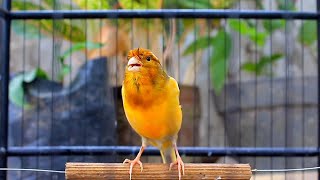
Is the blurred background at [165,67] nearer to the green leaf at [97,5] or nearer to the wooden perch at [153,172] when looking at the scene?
the green leaf at [97,5]

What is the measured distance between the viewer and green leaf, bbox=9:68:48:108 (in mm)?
3104

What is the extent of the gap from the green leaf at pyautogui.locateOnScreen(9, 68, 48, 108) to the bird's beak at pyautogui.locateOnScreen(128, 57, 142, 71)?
1715 millimetres

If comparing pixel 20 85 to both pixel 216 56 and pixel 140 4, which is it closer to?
pixel 140 4

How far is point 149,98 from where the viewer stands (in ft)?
4.81

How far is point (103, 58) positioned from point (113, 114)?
0.32 metres

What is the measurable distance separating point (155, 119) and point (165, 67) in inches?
60.5

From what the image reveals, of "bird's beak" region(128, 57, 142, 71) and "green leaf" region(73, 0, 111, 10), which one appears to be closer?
"bird's beak" region(128, 57, 142, 71)

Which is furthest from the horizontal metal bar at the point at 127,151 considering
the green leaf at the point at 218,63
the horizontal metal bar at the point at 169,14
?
the green leaf at the point at 218,63

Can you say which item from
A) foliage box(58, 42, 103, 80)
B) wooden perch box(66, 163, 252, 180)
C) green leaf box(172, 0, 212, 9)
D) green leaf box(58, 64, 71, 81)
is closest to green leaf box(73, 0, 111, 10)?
foliage box(58, 42, 103, 80)

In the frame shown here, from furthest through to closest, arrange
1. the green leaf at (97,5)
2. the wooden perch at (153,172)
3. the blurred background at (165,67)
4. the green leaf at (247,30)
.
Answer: the green leaf at (247,30)
the green leaf at (97,5)
the blurred background at (165,67)
the wooden perch at (153,172)

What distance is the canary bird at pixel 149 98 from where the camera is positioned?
56.7 inches

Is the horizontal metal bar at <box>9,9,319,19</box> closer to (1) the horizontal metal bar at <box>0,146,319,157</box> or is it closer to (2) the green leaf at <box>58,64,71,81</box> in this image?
(1) the horizontal metal bar at <box>0,146,319,157</box>

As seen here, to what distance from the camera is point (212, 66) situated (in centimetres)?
346

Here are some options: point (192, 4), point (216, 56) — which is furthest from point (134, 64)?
point (216, 56)
